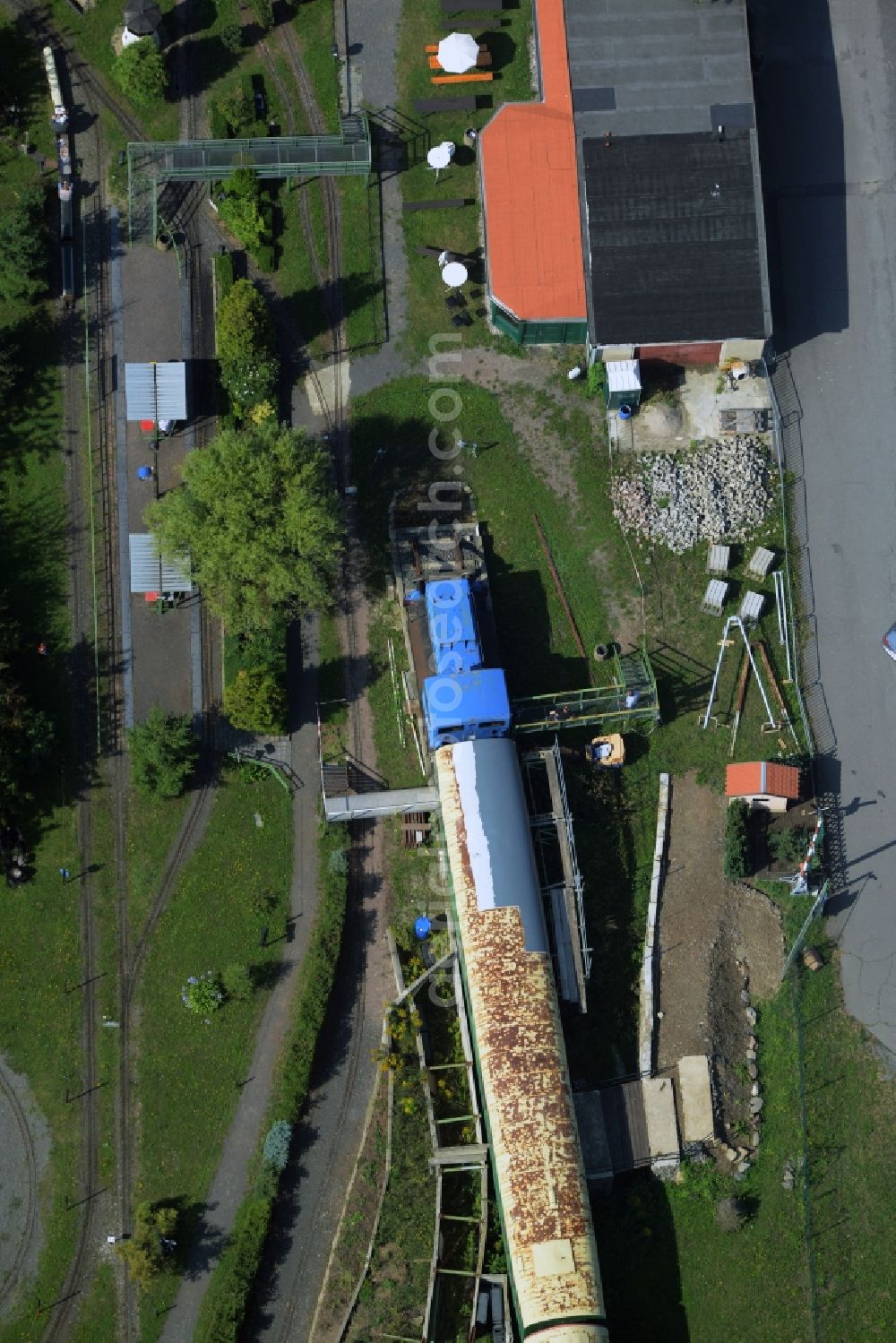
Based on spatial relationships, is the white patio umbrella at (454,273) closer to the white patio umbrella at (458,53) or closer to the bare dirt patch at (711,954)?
the white patio umbrella at (458,53)

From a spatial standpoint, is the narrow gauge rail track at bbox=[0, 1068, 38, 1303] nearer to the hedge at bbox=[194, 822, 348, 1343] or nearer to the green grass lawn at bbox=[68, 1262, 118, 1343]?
the green grass lawn at bbox=[68, 1262, 118, 1343]

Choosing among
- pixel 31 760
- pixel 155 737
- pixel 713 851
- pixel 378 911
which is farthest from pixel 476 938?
pixel 31 760

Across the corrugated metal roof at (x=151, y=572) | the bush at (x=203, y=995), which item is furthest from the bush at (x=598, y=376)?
the bush at (x=203, y=995)

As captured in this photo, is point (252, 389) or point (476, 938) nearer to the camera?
point (476, 938)

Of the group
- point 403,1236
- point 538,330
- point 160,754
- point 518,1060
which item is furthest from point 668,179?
point 403,1236

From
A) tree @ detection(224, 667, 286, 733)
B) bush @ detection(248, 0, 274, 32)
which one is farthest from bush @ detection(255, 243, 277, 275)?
tree @ detection(224, 667, 286, 733)

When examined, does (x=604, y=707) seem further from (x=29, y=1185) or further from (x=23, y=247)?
(x=23, y=247)

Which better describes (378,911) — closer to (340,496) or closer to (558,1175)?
(558,1175)
